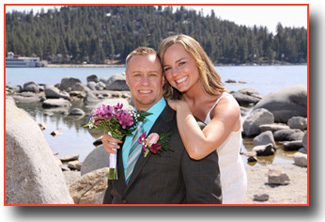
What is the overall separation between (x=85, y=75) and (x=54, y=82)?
22.7 ft

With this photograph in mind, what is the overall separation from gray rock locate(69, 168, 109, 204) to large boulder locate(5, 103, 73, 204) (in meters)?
1.55

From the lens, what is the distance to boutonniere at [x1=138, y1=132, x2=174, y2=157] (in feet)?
9.02

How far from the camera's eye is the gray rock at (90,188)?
6148 millimetres

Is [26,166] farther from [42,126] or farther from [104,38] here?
[104,38]

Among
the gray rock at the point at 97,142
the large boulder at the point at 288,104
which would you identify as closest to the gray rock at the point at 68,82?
the large boulder at the point at 288,104

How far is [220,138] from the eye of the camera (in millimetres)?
3201

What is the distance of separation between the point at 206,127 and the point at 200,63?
52 cm

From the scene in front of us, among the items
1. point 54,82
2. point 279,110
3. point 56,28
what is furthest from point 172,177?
point 54,82

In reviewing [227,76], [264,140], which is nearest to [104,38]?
[227,76]

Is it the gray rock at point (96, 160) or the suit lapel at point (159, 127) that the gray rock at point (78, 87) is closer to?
the gray rock at point (96, 160)

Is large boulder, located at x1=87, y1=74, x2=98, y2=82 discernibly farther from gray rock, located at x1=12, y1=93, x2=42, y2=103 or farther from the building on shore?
gray rock, located at x1=12, y1=93, x2=42, y2=103

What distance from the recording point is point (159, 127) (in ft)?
9.55

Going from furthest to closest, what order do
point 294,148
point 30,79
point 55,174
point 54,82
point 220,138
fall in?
1. point 54,82
2. point 30,79
3. point 294,148
4. point 55,174
5. point 220,138

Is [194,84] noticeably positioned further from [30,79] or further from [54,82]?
[54,82]
